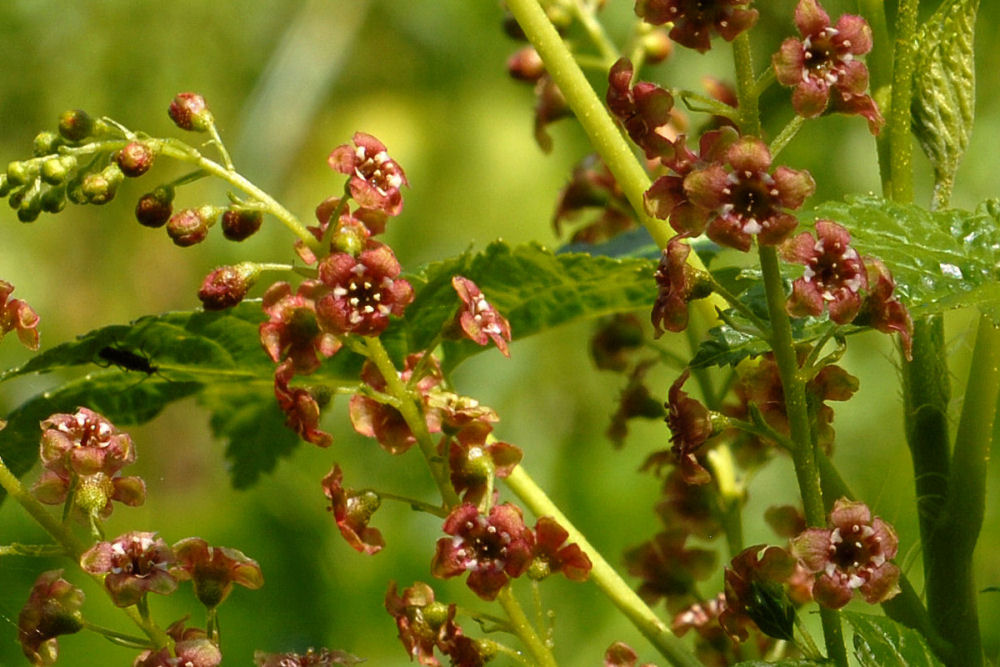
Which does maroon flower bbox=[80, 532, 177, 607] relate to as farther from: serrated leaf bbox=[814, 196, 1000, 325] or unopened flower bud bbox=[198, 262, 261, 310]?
serrated leaf bbox=[814, 196, 1000, 325]

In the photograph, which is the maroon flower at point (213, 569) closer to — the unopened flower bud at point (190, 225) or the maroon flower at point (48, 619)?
the maroon flower at point (48, 619)

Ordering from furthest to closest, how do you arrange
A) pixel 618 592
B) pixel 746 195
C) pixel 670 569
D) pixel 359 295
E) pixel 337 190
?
pixel 337 190, pixel 670 569, pixel 618 592, pixel 359 295, pixel 746 195

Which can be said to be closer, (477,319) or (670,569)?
(477,319)

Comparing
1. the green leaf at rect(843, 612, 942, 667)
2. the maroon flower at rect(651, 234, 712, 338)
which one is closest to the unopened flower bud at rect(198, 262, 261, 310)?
the maroon flower at rect(651, 234, 712, 338)

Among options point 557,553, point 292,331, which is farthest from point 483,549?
point 292,331

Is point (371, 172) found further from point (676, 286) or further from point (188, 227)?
point (676, 286)

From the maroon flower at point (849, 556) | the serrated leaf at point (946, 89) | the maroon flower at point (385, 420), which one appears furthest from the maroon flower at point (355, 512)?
the serrated leaf at point (946, 89)
